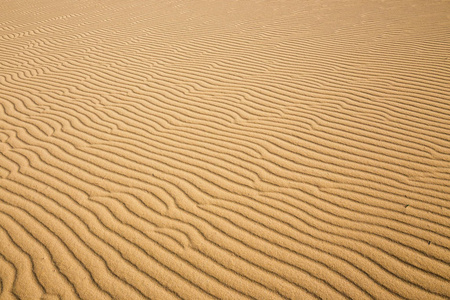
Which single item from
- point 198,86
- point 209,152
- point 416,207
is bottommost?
point 209,152

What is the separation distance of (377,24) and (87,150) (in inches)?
312

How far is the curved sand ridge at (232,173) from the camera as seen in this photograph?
2418mm

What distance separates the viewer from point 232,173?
3.43 m

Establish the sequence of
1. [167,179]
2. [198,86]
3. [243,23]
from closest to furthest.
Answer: [167,179] < [198,86] < [243,23]

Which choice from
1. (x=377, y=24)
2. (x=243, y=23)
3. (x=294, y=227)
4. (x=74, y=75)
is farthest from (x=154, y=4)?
(x=294, y=227)

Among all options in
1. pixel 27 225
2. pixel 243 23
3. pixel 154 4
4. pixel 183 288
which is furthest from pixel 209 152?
pixel 154 4

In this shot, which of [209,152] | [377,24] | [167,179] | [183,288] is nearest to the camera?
[183,288]

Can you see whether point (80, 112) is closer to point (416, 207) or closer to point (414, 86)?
point (416, 207)

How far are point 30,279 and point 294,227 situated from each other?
7.28 feet

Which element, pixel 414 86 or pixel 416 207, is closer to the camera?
pixel 416 207

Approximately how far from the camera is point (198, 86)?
5590 mm

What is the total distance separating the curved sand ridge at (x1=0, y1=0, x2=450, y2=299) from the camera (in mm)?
2418

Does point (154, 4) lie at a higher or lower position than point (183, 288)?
higher

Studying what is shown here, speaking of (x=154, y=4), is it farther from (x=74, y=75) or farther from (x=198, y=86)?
(x=198, y=86)
